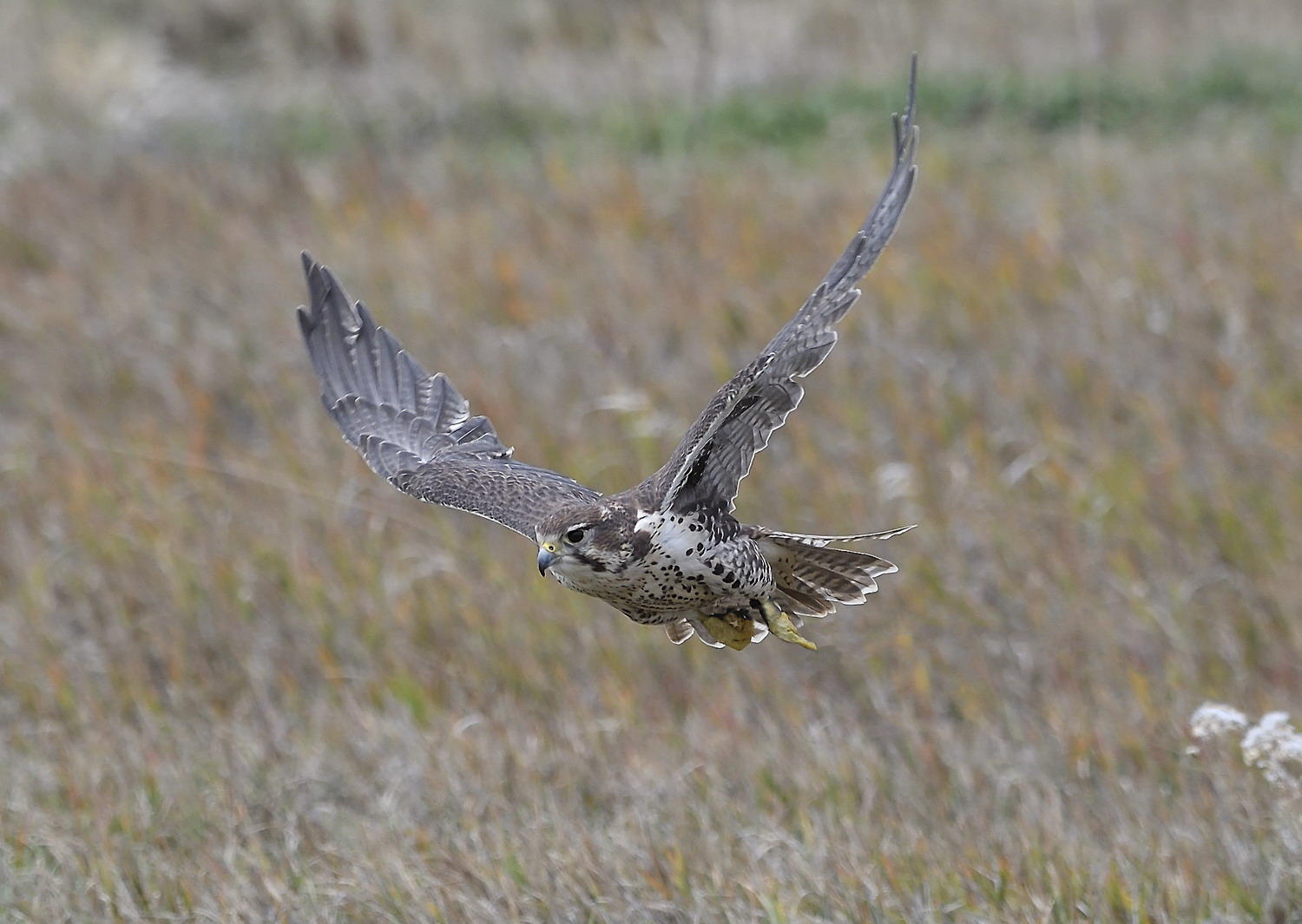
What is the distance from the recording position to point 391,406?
14.6 feet

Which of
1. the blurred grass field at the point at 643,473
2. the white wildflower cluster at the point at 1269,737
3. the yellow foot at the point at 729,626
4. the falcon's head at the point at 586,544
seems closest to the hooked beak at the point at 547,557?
the falcon's head at the point at 586,544

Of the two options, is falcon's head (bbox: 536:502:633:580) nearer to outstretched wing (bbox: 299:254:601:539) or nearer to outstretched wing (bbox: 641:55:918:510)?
outstretched wing (bbox: 641:55:918:510)

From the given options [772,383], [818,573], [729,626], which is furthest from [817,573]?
[772,383]

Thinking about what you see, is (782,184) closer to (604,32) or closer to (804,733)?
(604,32)

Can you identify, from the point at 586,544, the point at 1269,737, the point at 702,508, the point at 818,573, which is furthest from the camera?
the point at 818,573

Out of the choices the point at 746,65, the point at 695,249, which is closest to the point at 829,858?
the point at 695,249

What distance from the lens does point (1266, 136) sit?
31.6 ft

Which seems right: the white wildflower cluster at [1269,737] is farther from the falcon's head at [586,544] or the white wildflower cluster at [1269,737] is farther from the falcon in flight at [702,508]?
the falcon's head at [586,544]

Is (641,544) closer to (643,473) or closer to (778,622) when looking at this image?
(778,622)

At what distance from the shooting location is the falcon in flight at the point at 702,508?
10.8 ft

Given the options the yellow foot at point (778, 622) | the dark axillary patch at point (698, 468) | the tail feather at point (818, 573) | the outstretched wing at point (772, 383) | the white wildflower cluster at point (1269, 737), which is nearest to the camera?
the outstretched wing at point (772, 383)

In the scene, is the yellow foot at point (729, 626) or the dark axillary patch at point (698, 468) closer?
the dark axillary patch at point (698, 468)

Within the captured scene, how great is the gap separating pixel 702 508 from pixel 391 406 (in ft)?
4.10

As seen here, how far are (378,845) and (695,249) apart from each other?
15.6 ft
